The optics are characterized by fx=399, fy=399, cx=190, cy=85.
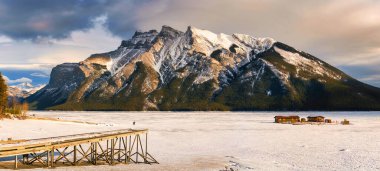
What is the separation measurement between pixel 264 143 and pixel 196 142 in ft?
38.4

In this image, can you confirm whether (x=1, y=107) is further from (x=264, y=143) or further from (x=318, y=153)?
(x=318, y=153)

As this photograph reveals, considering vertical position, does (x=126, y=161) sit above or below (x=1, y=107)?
below

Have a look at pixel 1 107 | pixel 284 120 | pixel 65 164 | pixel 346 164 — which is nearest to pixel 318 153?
pixel 346 164

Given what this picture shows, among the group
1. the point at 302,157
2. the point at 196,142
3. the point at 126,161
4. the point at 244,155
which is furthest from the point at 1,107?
the point at 302,157

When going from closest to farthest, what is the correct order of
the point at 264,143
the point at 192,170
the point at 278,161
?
the point at 192,170 → the point at 278,161 → the point at 264,143

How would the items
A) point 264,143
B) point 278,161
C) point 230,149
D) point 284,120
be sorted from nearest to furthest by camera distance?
point 278,161 < point 230,149 < point 264,143 < point 284,120

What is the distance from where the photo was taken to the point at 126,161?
5078 centimetres

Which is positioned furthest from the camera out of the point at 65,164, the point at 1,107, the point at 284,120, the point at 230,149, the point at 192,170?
the point at 284,120

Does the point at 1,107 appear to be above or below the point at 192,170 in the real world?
above

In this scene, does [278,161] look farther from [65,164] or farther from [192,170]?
[65,164]

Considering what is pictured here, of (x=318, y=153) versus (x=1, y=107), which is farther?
(x=1, y=107)

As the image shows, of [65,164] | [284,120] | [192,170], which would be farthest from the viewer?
[284,120]

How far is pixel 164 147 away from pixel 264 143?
17113 millimetres

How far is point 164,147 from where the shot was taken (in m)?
63.0
